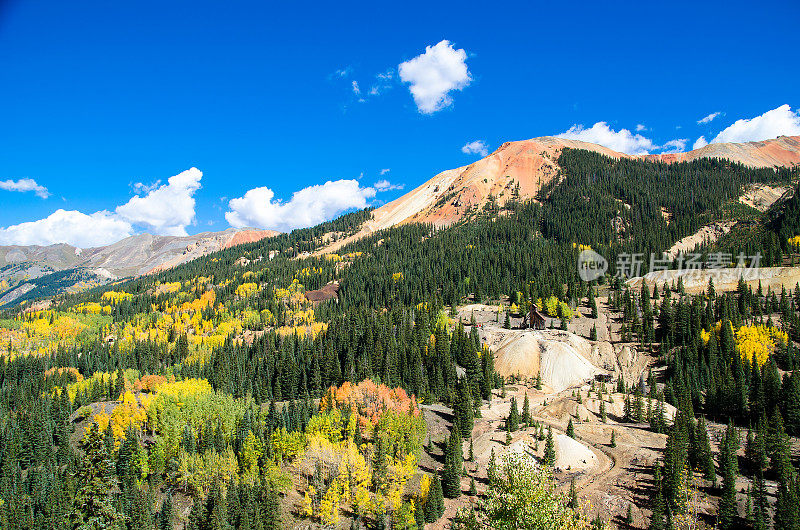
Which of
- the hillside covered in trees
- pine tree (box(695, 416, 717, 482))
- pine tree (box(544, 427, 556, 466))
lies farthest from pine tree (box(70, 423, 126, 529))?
pine tree (box(695, 416, 717, 482))

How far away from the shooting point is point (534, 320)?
140875 mm

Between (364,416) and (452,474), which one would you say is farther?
(364,416)

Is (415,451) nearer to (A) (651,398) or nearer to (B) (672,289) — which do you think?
(A) (651,398)

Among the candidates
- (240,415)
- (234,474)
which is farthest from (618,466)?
(240,415)

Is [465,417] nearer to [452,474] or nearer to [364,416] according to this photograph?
[364,416]

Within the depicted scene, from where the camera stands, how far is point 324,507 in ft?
182

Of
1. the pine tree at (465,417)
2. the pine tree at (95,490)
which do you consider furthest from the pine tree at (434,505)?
the pine tree at (95,490)

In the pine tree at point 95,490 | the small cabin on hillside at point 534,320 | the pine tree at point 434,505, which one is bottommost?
the pine tree at point 434,505

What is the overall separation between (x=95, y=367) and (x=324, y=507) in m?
127

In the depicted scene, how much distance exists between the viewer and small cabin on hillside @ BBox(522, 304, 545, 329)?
140 m

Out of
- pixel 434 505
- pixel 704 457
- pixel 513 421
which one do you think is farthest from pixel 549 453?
pixel 704 457

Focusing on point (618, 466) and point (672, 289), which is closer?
point (618, 466)

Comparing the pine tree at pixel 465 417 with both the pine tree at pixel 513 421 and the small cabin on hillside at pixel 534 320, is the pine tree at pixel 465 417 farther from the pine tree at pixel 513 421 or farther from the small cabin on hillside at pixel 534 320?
the small cabin on hillside at pixel 534 320

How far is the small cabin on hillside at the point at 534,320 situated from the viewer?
459 feet
